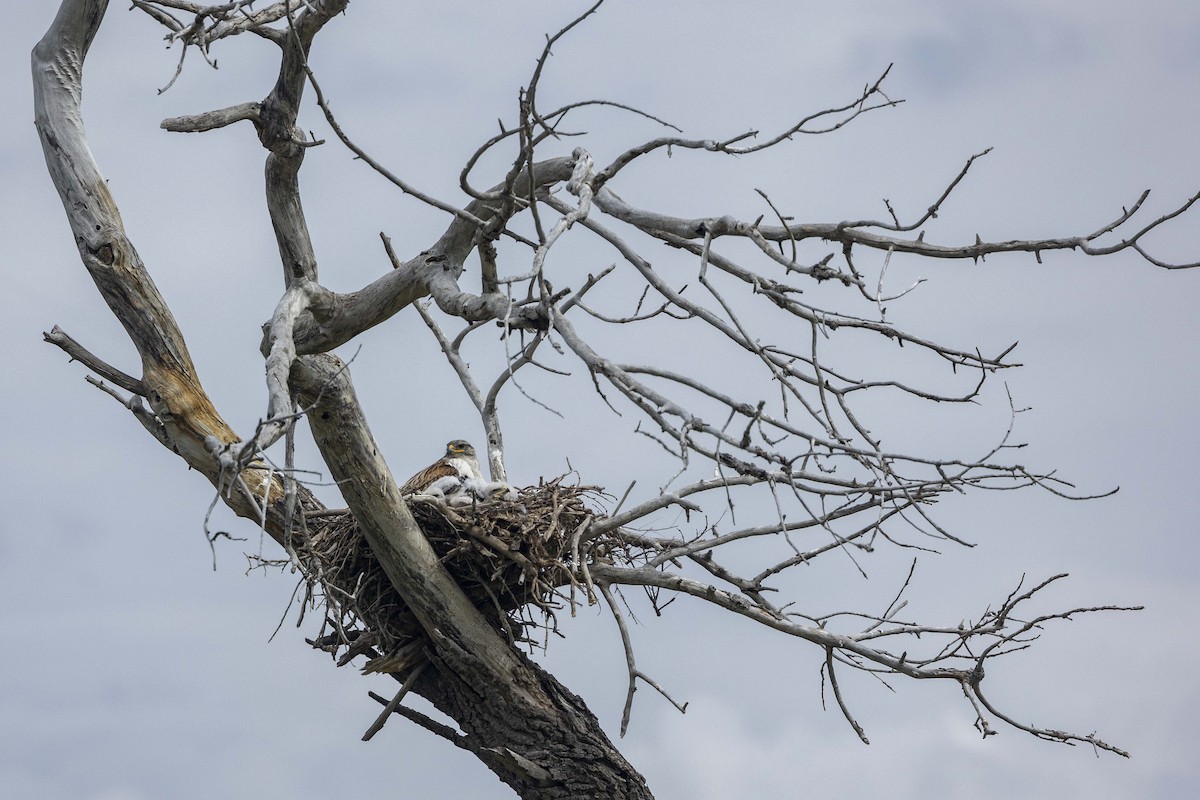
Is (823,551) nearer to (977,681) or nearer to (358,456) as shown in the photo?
(977,681)

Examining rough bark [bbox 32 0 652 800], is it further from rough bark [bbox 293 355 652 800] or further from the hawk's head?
the hawk's head

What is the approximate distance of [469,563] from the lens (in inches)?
245

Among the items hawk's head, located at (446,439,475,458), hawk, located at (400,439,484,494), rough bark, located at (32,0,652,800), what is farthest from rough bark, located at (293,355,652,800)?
hawk's head, located at (446,439,475,458)

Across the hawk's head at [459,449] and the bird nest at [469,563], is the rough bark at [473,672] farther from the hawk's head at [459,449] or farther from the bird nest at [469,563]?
the hawk's head at [459,449]

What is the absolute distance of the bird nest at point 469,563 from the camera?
6.03 meters

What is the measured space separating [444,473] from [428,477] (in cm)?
9

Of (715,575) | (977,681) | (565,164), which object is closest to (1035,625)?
(977,681)

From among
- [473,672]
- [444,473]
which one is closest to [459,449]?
[444,473]

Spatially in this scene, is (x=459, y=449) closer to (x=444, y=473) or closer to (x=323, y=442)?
(x=444, y=473)

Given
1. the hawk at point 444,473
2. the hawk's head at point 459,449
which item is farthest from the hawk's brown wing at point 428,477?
the hawk's head at point 459,449

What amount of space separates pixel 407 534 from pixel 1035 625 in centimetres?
282

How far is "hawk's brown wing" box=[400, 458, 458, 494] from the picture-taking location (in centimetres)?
672

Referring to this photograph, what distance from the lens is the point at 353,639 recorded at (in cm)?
655

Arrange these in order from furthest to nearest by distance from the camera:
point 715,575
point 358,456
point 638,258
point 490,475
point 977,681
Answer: point 490,475
point 715,575
point 358,456
point 977,681
point 638,258
